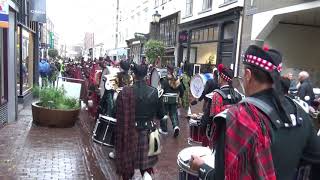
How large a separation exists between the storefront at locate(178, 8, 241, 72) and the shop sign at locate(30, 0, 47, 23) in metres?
9.23

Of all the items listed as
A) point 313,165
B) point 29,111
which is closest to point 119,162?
point 313,165

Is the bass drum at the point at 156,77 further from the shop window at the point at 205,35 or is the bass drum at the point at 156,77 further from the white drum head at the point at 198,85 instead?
the shop window at the point at 205,35

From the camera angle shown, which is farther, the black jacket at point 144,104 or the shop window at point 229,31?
the shop window at point 229,31

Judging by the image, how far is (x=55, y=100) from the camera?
31.3 ft

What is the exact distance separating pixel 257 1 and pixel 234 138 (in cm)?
1646

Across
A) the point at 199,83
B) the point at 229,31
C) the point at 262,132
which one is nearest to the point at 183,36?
the point at 229,31

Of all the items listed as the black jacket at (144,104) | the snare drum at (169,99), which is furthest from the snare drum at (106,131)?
the snare drum at (169,99)

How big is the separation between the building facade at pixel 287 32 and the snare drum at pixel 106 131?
12.3 m

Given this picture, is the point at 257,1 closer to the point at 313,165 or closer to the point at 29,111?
the point at 29,111

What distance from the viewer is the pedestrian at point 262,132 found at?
196cm

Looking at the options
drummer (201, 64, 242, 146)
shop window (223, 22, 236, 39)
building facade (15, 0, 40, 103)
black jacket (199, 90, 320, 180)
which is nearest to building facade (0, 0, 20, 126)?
building facade (15, 0, 40, 103)

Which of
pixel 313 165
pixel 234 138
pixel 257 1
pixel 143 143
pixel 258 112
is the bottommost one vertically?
pixel 143 143

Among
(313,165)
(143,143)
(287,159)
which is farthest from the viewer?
(143,143)

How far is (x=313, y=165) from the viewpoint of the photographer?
2.37 meters
